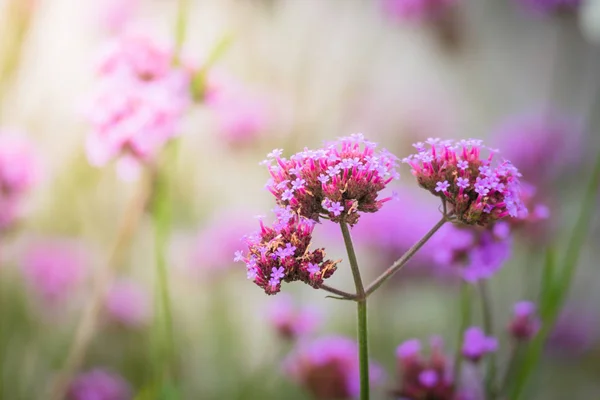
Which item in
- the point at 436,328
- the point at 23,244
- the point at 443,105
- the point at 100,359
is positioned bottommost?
the point at 100,359

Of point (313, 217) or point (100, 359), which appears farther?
point (100, 359)

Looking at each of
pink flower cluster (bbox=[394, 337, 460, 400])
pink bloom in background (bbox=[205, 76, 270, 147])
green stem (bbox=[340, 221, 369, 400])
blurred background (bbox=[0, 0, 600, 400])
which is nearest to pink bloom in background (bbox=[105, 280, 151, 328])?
blurred background (bbox=[0, 0, 600, 400])

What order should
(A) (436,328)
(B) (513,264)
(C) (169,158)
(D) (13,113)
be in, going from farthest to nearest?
1. (B) (513,264)
2. (A) (436,328)
3. (D) (13,113)
4. (C) (169,158)

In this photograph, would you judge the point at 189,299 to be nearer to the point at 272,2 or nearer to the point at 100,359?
the point at 100,359

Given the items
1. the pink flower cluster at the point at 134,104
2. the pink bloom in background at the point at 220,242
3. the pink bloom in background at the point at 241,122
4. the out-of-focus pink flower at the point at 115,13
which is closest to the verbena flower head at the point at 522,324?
the pink flower cluster at the point at 134,104

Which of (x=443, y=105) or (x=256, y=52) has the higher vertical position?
(x=443, y=105)

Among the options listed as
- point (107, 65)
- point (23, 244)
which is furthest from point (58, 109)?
point (107, 65)

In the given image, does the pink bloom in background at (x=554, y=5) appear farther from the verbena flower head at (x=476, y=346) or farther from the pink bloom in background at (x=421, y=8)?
the verbena flower head at (x=476, y=346)

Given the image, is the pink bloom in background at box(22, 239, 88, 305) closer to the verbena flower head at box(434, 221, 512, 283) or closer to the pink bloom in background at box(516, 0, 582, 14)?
the verbena flower head at box(434, 221, 512, 283)
